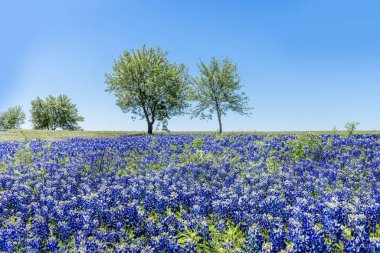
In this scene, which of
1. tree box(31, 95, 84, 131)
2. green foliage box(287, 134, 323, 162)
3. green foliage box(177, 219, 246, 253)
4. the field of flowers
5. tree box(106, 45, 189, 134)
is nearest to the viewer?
green foliage box(177, 219, 246, 253)

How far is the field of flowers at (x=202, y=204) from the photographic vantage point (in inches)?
223

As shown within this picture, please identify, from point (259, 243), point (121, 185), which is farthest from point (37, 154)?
point (259, 243)

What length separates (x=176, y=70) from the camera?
53.5m

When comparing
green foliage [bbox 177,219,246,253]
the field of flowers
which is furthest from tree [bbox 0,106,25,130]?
green foliage [bbox 177,219,246,253]

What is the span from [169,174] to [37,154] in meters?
9.60

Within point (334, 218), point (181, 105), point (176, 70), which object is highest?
point (176, 70)

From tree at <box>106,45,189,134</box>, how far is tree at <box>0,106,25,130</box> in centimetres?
6642

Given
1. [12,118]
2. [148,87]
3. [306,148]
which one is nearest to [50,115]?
[12,118]

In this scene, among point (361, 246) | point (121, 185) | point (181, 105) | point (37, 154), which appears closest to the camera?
point (361, 246)

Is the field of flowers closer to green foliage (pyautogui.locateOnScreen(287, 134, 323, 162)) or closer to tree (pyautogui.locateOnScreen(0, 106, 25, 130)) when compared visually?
green foliage (pyautogui.locateOnScreen(287, 134, 323, 162))

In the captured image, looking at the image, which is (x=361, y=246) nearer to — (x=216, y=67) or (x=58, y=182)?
(x=58, y=182)

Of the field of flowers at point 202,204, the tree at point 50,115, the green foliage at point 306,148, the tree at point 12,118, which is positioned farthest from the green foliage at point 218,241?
the tree at point 12,118

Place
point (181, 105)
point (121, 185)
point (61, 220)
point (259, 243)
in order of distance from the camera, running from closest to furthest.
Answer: point (259, 243) < point (61, 220) < point (121, 185) < point (181, 105)

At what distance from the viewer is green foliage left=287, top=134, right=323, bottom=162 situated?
14125 mm
